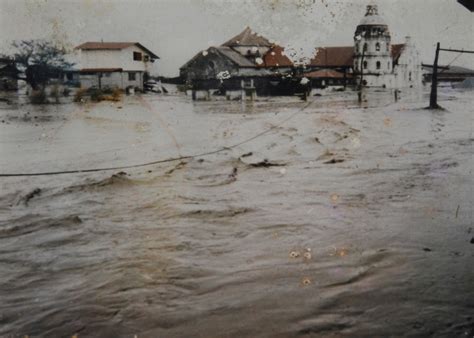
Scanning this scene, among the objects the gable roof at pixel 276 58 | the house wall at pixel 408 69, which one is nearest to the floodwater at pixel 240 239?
the gable roof at pixel 276 58

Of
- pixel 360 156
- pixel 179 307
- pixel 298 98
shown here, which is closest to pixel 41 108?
pixel 298 98

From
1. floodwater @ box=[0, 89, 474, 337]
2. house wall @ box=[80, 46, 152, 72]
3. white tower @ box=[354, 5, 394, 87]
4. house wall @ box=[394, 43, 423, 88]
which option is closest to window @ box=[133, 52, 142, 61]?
house wall @ box=[80, 46, 152, 72]

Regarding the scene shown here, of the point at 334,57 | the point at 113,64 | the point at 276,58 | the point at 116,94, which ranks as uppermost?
the point at 334,57

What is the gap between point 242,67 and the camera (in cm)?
2989

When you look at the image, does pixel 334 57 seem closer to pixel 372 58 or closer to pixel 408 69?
pixel 372 58

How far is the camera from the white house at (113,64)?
2984 cm

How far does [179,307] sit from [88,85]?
29.8m

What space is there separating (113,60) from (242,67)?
9.27 m

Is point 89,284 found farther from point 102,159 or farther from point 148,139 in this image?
point 148,139

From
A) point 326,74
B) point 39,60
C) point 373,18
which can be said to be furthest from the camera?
point 326,74

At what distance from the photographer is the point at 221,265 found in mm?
5574

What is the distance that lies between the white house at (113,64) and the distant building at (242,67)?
4224 mm

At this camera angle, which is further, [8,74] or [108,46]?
[8,74]

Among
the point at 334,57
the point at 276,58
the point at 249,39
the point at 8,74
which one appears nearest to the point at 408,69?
the point at 334,57
